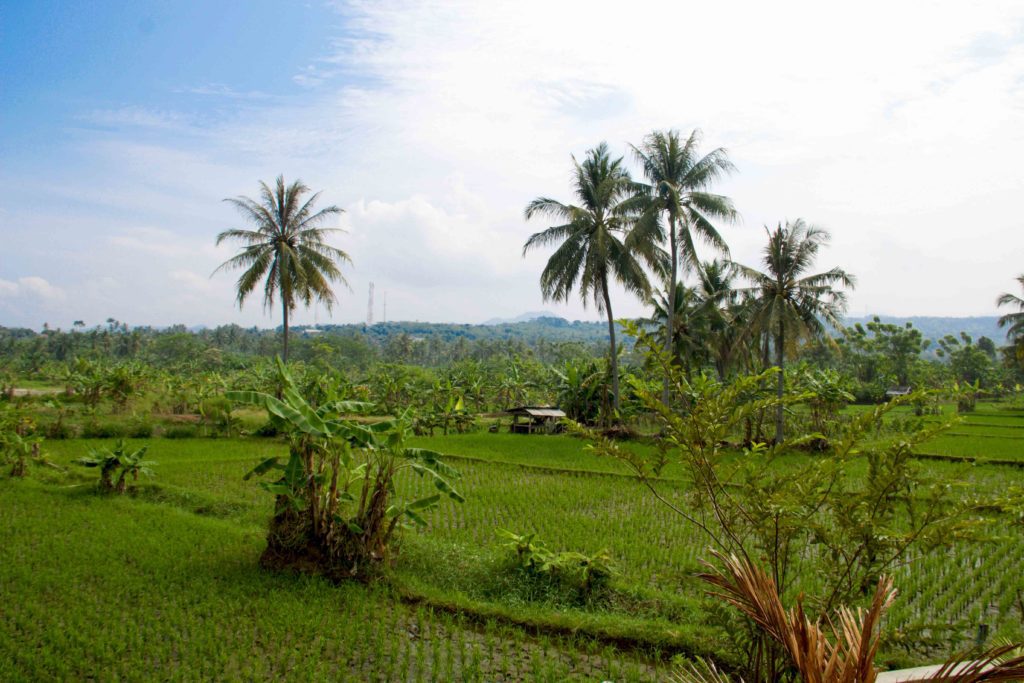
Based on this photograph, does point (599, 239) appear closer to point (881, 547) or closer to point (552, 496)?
point (552, 496)

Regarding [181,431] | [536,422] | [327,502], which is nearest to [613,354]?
[536,422]

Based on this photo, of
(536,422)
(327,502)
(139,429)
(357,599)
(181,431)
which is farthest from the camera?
(536,422)

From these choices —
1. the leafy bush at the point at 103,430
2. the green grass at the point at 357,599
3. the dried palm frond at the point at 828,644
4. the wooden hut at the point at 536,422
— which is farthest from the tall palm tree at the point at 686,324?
the dried palm frond at the point at 828,644

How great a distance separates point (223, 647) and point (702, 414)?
4.89m

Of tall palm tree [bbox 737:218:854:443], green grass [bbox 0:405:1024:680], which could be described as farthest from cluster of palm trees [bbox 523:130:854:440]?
green grass [bbox 0:405:1024:680]

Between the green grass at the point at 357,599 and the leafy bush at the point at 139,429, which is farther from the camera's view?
the leafy bush at the point at 139,429

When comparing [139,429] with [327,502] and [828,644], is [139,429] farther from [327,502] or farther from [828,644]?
[828,644]

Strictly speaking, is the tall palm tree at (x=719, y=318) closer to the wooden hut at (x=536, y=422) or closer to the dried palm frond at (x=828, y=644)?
the wooden hut at (x=536, y=422)

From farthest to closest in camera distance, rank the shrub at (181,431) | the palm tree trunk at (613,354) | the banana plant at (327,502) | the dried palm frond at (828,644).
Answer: the palm tree trunk at (613,354) → the shrub at (181,431) → the banana plant at (327,502) → the dried palm frond at (828,644)

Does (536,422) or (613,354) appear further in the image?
(536,422)

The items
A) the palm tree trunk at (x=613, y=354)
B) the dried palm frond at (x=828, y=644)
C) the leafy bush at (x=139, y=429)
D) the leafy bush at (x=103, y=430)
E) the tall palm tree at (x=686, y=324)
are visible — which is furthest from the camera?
the tall palm tree at (x=686, y=324)

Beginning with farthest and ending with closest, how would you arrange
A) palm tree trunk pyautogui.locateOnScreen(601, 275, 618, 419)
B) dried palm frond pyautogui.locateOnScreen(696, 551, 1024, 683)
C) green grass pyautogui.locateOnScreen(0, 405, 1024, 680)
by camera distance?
palm tree trunk pyautogui.locateOnScreen(601, 275, 618, 419) → green grass pyautogui.locateOnScreen(0, 405, 1024, 680) → dried palm frond pyautogui.locateOnScreen(696, 551, 1024, 683)

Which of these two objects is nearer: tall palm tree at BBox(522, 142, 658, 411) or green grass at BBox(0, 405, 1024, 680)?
green grass at BBox(0, 405, 1024, 680)

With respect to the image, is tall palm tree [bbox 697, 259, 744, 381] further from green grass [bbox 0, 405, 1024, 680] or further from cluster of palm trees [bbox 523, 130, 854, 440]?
green grass [bbox 0, 405, 1024, 680]
